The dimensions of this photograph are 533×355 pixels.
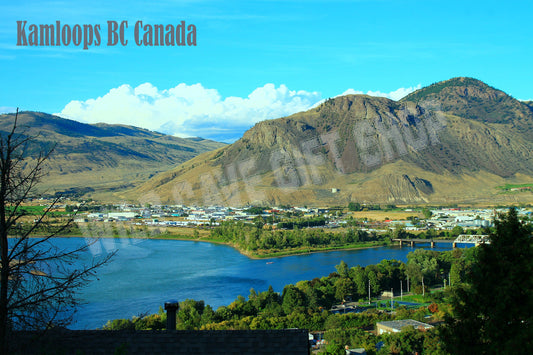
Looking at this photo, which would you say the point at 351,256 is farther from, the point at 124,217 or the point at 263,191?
the point at 263,191

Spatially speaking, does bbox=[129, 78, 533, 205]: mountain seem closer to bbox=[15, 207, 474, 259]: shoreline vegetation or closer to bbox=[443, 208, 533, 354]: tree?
bbox=[15, 207, 474, 259]: shoreline vegetation

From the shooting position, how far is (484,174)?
205ft

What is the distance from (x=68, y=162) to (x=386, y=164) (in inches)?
1885

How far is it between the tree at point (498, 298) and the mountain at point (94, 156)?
45.8 metres

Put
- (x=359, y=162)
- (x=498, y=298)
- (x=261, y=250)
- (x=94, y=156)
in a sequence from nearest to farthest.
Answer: (x=498, y=298) < (x=261, y=250) < (x=359, y=162) < (x=94, y=156)

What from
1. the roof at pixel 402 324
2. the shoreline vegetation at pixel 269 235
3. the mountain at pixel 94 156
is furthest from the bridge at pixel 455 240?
the mountain at pixel 94 156

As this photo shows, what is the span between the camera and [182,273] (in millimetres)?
19594

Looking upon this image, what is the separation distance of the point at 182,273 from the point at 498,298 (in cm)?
1702

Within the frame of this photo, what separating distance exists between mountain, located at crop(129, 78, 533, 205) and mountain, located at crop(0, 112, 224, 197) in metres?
10.3

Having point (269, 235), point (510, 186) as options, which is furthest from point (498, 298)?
point (510, 186)

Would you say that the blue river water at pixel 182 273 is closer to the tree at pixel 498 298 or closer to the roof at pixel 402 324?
the roof at pixel 402 324

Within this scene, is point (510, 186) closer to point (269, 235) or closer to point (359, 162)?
point (359, 162)

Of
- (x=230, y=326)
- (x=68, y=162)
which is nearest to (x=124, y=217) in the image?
(x=230, y=326)

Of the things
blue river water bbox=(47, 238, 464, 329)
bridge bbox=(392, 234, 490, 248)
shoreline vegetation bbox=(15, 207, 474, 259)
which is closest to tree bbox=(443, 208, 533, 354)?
blue river water bbox=(47, 238, 464, 329)
